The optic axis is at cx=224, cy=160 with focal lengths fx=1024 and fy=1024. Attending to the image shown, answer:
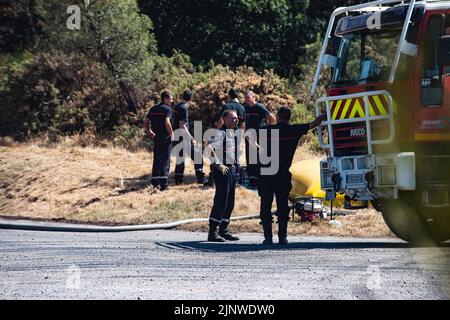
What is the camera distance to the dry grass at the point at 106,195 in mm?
17891

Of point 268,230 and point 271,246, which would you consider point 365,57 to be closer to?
point 268,230

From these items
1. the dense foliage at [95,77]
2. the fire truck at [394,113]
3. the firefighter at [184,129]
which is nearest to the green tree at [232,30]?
the dense foliage at [95,77]

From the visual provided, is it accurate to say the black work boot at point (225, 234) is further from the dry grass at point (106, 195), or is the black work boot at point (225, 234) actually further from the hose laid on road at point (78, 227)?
the hose laid on road at point (78, 227)

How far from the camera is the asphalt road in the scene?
9.80 m

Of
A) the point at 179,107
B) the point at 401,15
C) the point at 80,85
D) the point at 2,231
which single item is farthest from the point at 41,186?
the point at 401,15

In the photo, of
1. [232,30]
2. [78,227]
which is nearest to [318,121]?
[78,227]

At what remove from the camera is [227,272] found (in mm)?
11375

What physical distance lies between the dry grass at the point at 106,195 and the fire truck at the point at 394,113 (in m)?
2.32

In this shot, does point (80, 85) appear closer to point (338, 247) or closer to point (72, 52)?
point (72, 52)

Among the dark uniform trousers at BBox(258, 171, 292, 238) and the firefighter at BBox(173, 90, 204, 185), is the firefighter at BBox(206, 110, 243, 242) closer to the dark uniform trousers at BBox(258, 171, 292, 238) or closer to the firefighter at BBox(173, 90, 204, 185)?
A: the dark uniform trousers at BBox(258, 171, 292, 238)

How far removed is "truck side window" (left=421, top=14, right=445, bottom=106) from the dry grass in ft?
12.0

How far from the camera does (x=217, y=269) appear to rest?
11688 mm

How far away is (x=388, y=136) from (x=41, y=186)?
409 inches
